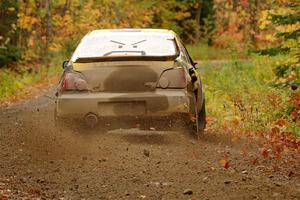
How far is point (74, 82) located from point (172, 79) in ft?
4.20

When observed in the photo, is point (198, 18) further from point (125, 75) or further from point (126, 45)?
point (125, 75)

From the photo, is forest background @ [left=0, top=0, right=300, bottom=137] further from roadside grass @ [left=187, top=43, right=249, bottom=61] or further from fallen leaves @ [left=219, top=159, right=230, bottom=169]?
fallen leaves @ [left=219, top=159, right=230, bottom=169]

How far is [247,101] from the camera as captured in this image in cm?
1318

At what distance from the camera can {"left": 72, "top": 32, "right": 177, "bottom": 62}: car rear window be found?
355 inches

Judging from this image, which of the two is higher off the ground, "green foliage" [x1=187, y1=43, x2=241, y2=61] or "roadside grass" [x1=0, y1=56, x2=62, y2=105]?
"roadside grass" [x1=0, y1=56, x2=62, y2=105]

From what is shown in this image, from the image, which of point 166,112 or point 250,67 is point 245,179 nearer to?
point 166,112

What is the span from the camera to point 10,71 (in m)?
21.6

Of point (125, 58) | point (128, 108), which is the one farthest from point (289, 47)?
point (128, 108)

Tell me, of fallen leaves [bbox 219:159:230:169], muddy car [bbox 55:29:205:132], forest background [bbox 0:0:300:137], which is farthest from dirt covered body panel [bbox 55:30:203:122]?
fallen leaves [bbox 219:159:230:169]

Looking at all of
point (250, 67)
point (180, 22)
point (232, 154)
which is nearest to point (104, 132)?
point (232, 154)

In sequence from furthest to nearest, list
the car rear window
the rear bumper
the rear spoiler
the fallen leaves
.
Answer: the car rear window < the rear spoiler < the rear bumper < the fallen leaves

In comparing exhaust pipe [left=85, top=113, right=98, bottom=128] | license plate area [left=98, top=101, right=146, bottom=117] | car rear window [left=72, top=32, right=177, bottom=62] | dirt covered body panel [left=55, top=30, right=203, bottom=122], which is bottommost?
exhaust pipe [left=85, top=113, right=98, bottom=128]

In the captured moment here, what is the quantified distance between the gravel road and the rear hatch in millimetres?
513

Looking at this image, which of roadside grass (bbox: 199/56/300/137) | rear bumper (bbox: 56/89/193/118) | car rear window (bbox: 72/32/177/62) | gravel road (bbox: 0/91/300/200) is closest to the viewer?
gravel road (bbox: 0/91/300/200)
